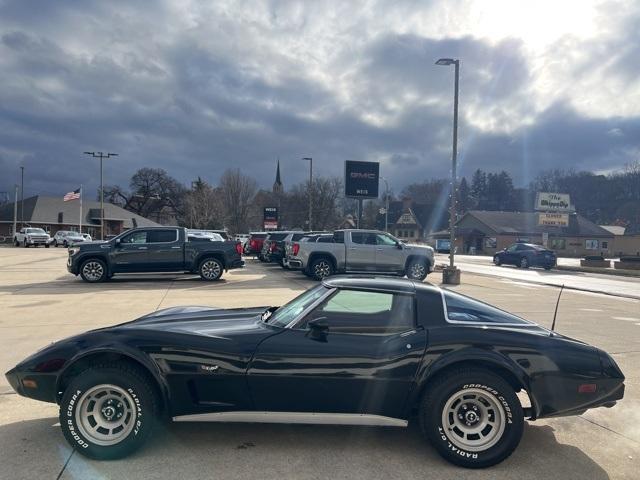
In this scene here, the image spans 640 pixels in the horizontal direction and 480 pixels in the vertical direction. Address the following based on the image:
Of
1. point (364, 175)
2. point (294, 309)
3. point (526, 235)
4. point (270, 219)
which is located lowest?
point (294, 309)

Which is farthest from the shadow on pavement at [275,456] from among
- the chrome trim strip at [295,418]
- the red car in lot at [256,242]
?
the red car in lot at [256,242]

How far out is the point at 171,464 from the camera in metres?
3.35

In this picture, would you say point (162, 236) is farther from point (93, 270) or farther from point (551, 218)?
point (551, 218)

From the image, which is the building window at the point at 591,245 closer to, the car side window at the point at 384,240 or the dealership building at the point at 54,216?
the car side window at the point at 384,240

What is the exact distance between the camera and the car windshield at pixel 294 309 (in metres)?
3.85

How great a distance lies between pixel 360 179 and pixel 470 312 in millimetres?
31764

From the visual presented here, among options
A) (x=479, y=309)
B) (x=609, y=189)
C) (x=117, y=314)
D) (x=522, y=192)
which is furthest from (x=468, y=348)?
(x=522, y=192)

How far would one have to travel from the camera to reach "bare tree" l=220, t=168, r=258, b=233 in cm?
8144

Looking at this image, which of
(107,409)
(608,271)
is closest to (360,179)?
(608,271)

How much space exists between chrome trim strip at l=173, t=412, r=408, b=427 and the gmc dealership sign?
104 feet

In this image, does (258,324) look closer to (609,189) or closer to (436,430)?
(436,430)

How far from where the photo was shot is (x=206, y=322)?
404cm

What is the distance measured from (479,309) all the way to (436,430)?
1.08m

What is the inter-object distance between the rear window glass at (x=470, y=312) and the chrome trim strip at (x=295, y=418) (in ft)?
3.05
